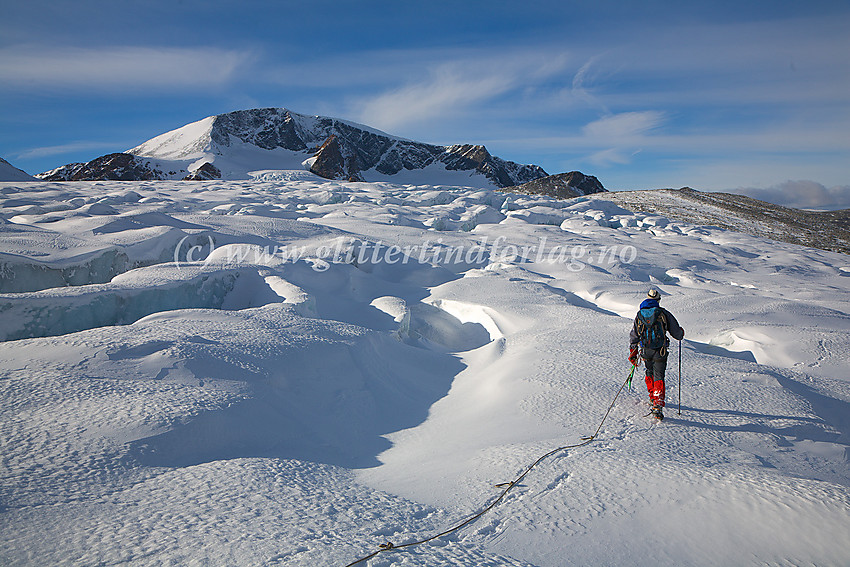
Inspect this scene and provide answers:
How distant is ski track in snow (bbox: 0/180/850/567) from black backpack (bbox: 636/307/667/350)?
2.02ft

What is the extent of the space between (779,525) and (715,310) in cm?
697

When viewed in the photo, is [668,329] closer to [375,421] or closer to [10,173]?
[375,421]

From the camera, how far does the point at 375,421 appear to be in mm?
4672

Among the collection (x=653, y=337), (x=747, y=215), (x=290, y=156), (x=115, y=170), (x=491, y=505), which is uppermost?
(x=290, y=156)

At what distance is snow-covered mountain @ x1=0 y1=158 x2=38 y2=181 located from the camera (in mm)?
23047

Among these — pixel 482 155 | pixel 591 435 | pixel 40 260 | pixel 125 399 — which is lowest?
pixel 591 435

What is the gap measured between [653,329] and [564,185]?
5526cm

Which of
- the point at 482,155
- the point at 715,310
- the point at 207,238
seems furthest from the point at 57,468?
the point at 482,155

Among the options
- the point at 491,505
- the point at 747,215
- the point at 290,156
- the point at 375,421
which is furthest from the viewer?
the point at 290,156

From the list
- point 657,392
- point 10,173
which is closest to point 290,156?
point 10,173

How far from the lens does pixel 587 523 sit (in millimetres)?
2586

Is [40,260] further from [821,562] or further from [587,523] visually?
[821,562]

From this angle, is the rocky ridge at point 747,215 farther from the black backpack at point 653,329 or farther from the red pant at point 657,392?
Result: the red pant at point 657,392

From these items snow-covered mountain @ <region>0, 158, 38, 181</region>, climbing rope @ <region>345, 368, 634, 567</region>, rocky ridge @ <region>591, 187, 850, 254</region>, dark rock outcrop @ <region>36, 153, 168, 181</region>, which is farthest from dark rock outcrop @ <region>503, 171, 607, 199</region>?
climbing rope @ <region>345, 368, 634, 567</region>
